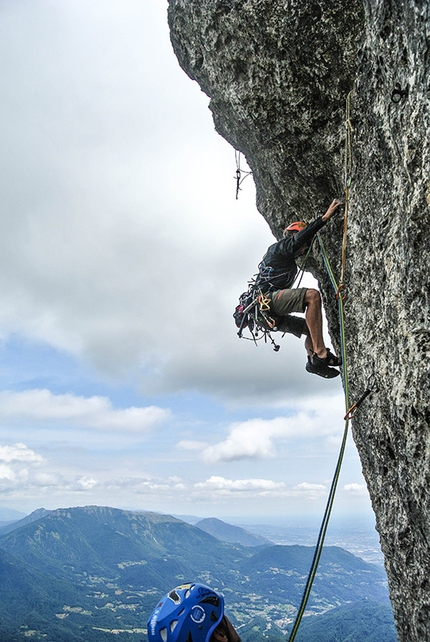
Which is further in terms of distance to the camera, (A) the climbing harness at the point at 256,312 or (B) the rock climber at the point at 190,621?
(A) the climbing harness at the point at 256,312

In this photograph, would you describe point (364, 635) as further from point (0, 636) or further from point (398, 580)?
point (398, 580)

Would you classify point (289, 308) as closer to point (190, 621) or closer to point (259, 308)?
point (259, 308)

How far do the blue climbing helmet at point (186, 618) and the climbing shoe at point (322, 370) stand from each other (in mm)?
4783

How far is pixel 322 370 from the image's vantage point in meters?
7.62

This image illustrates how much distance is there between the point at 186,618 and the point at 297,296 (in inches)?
Answer: 201

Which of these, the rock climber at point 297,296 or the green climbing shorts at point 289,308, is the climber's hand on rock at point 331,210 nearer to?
the rock climber at point 297,296

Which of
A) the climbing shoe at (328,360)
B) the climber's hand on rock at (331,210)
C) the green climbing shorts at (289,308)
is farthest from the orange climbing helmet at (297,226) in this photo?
the climbing shoe at (328,360)

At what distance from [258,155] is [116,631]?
23906 cm

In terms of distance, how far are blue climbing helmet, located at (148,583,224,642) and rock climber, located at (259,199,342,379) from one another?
4722 millimetres

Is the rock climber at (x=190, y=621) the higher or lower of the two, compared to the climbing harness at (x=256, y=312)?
lower

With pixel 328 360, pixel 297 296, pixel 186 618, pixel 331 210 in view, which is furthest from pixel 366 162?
pixel 186 618

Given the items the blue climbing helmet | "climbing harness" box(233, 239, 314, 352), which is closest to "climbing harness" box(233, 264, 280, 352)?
"climbing harness" box(233, 239, 314, 352)

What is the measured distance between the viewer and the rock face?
4.73m

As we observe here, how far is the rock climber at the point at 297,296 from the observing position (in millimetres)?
7258
